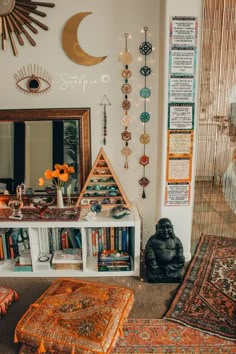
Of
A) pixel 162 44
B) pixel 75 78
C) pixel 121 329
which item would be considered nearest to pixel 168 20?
pixel 162 44

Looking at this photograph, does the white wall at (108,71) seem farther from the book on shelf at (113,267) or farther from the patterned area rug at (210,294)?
the book on shelf at (113,267)

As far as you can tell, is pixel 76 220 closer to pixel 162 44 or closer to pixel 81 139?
pixel 81 139

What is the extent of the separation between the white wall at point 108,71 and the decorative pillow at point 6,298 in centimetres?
136

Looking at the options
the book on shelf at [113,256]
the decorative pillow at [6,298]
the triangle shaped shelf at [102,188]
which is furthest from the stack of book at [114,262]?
the decorative pillow at [6,298]

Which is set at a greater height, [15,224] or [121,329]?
[15,224]

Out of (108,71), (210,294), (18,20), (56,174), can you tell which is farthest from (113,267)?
(18,20)

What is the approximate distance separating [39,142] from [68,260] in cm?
107

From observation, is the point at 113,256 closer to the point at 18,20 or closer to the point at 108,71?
the point at 108,71

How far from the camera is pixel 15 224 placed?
2.71m

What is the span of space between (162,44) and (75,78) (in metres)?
0.80

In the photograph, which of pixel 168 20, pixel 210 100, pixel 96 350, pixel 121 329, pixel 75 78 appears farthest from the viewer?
pixel 210 100

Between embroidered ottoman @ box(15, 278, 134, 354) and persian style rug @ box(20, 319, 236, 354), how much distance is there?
0.09 metres

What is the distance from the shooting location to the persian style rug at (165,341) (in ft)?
6.64

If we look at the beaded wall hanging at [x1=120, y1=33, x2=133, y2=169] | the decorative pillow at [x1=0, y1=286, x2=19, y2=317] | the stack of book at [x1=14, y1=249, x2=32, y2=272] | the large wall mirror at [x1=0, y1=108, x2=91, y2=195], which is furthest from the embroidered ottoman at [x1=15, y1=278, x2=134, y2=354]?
the beaded wall hanging at [x1=120, y1=33, x2=133, y2=169]
